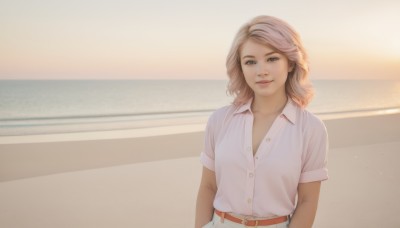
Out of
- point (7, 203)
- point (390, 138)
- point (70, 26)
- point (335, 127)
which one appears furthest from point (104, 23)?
point (7, 203)

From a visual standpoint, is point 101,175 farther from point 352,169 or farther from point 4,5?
point 4,5

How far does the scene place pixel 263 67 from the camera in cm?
163

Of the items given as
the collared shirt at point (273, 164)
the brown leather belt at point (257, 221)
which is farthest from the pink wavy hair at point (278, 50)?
the brown leather belt at point (257, 221)

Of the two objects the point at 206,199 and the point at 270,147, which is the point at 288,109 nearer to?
the point at 270,147

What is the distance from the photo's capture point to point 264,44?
5.29ft

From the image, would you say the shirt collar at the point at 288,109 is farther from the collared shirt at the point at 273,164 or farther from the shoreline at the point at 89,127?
the shoreline at the point at 89,127

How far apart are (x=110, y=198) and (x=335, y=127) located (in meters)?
8.54

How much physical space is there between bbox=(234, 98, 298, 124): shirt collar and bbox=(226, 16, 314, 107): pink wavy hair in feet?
0.09

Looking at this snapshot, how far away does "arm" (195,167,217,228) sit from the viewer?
1830mm

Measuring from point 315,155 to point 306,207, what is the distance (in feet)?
0.79

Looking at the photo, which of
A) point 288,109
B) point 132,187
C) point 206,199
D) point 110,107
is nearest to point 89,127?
point 132,187

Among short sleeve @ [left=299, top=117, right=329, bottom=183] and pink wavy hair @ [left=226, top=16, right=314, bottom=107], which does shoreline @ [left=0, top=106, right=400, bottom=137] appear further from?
short sleeve @ [left=299, top=117, right=329, bottom=183]

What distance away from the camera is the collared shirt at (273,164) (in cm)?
156

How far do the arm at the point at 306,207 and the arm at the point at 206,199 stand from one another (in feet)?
1.40
